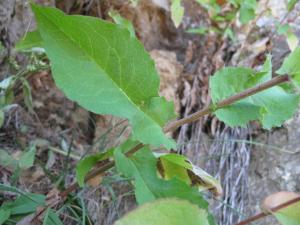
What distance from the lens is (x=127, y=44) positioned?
63 cm

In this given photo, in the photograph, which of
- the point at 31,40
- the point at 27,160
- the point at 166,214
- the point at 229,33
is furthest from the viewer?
the point at 229,33

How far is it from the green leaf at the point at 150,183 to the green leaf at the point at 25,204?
0.85 ft

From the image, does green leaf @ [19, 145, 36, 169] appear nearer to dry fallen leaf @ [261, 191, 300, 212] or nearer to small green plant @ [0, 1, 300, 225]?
small green plant @ [0, 1, 300, 225]

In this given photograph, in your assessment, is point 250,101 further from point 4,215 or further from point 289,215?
point 4,215

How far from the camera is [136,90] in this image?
0.66 metres

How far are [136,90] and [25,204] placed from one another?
41cm

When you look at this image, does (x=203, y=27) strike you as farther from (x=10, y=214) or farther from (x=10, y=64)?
(x=10, y=214)

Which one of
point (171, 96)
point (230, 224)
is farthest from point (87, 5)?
point (230, 224)

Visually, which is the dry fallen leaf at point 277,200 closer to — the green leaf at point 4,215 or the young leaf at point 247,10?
the green leaf at point 4,215

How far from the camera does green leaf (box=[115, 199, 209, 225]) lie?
45 cm

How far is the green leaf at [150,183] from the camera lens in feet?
2.22

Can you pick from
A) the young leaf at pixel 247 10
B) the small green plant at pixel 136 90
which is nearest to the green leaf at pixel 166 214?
the small green plant at pixel 136 90

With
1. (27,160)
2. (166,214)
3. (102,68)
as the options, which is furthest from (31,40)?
(166,214)

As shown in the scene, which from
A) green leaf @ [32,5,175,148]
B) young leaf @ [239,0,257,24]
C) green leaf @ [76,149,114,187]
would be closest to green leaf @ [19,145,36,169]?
green leaf @ [76,149,114,187]
